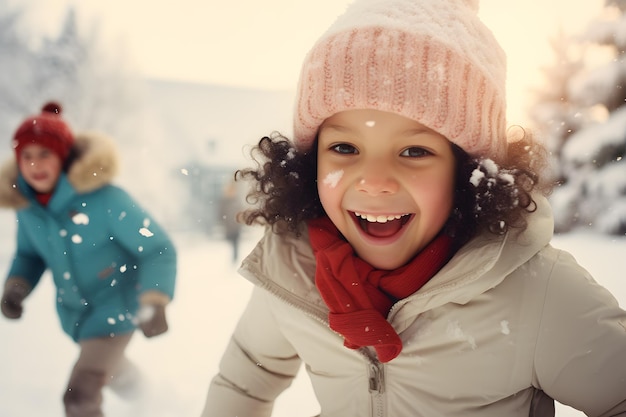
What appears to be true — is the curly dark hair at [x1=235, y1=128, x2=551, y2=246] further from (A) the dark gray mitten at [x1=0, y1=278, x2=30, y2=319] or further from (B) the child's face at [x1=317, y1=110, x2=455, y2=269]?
(A) the dark gray mitten at [x1=0, y1=278, x2=30, y2=319]

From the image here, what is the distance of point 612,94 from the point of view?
24.3ft

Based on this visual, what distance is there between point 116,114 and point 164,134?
1189mm

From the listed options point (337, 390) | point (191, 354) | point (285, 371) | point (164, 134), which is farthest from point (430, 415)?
point (164, 134)

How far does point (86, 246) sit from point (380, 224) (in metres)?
1.69

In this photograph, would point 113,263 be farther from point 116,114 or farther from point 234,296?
point 116,114

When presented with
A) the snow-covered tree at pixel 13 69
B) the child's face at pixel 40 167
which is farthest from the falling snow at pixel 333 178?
the snow-covered tree at pixel 13 69

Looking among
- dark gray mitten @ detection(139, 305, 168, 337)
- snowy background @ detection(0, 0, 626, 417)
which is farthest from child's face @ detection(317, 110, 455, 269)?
dark gray mitten @ detection(139, 305, 168, 337)

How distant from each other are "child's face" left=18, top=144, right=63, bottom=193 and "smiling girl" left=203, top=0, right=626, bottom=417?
157 cm

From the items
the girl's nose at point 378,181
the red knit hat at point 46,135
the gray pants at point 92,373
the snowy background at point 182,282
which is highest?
the girl's nose at point 378,181

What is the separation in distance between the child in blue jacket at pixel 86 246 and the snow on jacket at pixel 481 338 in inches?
46.6

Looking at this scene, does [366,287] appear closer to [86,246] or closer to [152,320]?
[152,320]

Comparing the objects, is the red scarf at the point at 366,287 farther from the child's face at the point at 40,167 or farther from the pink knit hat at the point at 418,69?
the child's face at the point at 40,167

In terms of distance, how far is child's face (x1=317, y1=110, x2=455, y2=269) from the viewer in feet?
3.98

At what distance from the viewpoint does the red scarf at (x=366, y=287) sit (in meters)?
1.22
